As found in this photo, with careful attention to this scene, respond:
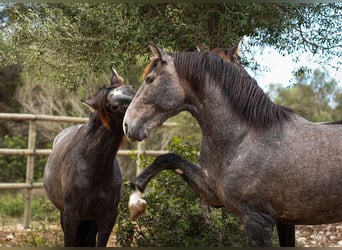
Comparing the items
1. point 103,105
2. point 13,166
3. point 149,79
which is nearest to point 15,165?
point 13,166

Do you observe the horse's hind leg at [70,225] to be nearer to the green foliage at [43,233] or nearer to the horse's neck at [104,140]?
the horse's neck at [104,140]

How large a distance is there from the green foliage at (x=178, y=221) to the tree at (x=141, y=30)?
1.35 meters

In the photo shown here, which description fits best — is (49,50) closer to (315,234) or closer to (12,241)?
(12,241)

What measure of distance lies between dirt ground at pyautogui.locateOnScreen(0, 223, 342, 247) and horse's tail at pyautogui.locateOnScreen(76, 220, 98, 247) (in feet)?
4.57

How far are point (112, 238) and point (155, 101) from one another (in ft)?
15.1

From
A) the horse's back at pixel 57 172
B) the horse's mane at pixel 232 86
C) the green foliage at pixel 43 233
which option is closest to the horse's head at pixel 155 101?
the horse's mane at pixel 232 86

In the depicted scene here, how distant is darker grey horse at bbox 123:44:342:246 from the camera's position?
3490 millimetres

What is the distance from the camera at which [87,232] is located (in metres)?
5.41

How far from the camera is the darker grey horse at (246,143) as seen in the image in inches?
137

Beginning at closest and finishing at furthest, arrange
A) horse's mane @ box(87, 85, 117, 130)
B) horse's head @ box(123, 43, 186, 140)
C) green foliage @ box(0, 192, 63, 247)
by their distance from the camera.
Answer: horse's head @ box(123, 43, 186, 140) < horse's mane @ box(87, 85, 117, 130) < green foliage @ box(0, 192, 63, 247)

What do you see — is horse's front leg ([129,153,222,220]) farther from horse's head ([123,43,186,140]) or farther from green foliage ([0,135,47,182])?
green foliage ([0,135,47,182])

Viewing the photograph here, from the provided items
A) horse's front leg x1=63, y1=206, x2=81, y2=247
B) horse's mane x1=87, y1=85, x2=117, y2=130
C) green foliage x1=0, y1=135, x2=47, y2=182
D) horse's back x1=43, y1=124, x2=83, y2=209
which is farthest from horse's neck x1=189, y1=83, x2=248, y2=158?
green foliage x1=0, y1=135, x2=47, y2=182

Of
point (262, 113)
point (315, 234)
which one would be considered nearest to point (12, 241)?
point (315, 234)

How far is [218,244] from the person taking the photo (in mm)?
5910
